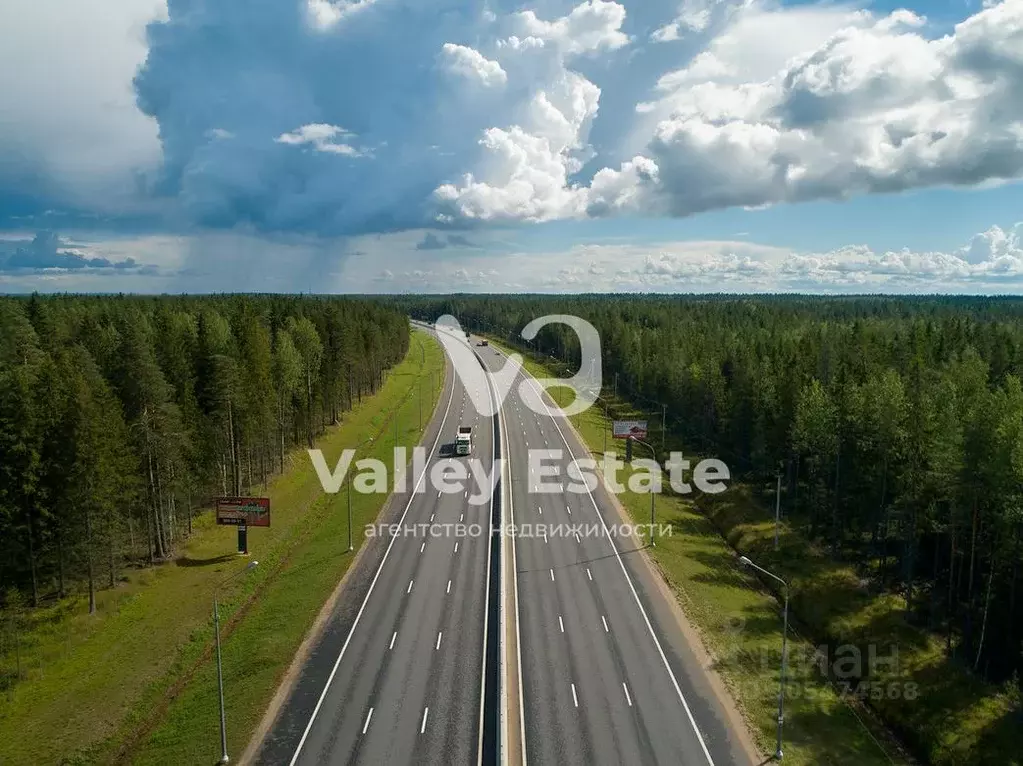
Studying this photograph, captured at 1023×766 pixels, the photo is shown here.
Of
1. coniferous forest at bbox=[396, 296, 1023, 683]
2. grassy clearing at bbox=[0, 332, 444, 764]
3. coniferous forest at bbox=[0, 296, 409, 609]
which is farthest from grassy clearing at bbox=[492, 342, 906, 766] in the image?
coniferous forest at bbox=[0, 296, 409, 609]

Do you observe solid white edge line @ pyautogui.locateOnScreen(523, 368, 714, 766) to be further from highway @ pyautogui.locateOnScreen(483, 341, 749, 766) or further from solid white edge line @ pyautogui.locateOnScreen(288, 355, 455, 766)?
solid white edge line @ pyautogui.locateOnScreen(288, 355, 455, 766)

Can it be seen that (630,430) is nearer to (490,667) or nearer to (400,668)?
(490,667)

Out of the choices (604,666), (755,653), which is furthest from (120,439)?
(755,653)

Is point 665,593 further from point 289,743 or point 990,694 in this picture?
point 289,743

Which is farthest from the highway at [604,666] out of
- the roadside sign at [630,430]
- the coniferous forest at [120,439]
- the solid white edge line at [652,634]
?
the coniferous forest at [120,439]

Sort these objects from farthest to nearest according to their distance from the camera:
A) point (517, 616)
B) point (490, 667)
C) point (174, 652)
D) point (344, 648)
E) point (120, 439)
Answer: point (120, 439) < point (517, 616) < point (174, 652) < point (344, 648) < point (490, 667)
